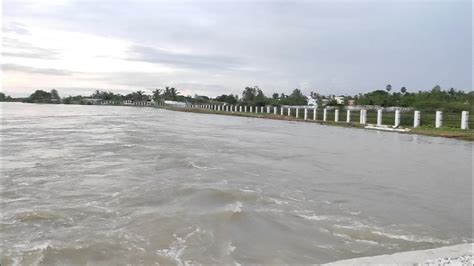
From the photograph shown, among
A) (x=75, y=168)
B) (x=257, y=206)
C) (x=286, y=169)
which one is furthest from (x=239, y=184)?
(x=75, y=168)

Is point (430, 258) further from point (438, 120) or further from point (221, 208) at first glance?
point (438, 120)

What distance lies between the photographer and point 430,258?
141 inches

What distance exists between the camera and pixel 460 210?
20.7 feet

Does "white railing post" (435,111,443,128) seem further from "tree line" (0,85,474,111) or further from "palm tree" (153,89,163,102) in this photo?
"palm tree" (153,89,163,102)

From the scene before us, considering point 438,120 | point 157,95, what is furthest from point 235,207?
point 157,95

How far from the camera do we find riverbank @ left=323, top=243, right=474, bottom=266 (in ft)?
10.6

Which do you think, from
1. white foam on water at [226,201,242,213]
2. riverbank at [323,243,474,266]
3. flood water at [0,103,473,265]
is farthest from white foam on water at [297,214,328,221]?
riverbank at [323,243,474,266]

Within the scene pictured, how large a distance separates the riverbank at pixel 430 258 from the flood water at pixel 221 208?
60 cm

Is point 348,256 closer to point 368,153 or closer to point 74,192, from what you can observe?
point 74,192

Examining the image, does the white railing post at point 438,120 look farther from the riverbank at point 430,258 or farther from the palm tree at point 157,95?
the palm tree at point 157,95

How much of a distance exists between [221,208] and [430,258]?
2954mm

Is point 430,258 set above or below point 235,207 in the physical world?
above

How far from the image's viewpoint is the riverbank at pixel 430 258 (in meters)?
3.24

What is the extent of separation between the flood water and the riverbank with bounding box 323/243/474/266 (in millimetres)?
600
